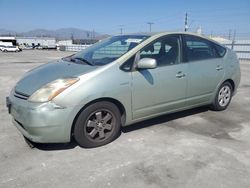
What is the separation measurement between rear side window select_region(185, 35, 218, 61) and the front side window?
0.25 meters

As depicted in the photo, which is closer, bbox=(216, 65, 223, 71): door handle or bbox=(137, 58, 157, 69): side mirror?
bbox=(137, 58, 157, 69): side mirror

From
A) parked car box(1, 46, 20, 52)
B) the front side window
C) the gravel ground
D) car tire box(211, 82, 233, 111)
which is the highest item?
the front side window

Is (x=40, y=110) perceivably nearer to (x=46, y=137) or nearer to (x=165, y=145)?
(x=46, y=137)

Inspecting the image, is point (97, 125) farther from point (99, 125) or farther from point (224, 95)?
point (224, 95)

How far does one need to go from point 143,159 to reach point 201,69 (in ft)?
7.08

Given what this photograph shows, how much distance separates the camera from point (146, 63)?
3.77 meters

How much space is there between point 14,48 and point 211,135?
4848 centimetres

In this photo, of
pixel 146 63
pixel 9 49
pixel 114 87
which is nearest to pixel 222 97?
pixel 146 63

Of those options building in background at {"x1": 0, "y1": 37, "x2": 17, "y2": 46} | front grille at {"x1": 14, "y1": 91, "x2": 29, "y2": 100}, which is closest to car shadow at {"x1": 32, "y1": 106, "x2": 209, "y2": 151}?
front grille at {"x1": 14, "y1": 91, "x2": 29, "y2": 100}

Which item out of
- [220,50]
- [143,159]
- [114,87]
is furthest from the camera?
[220,50]

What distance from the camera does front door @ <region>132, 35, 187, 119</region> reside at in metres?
3.93

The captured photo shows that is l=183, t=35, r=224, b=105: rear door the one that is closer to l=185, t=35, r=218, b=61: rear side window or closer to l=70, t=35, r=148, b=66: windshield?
l=185, t=35, r=218, b=61: rear side window

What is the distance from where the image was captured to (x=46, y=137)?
11.0 feet

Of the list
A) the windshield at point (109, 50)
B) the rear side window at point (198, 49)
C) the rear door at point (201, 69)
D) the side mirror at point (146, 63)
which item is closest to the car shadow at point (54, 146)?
the windshield at point (109, 50)
